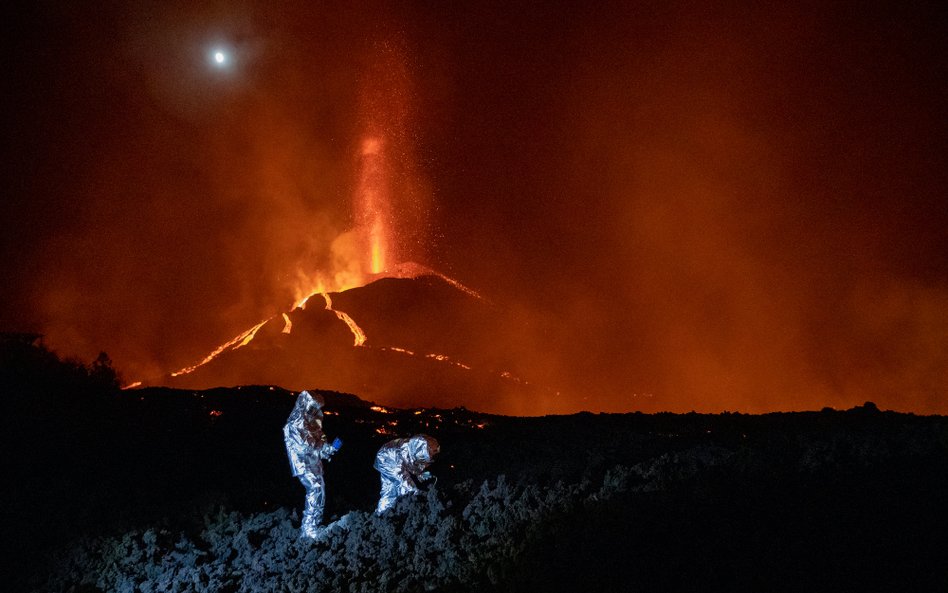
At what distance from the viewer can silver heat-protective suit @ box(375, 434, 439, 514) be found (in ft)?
27.1

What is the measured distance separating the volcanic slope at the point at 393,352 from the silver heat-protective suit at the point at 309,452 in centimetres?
1949

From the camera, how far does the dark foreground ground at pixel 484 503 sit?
538cm

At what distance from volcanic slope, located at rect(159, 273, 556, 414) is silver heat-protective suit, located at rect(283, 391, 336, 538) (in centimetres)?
1949

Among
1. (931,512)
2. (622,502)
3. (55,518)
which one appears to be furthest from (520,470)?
(55,518)

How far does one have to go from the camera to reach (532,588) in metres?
5.60

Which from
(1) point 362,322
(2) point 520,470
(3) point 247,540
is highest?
(1) point 362,322

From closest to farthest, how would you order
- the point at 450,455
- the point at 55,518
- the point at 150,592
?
the point at 150,592, the point at 55,518, the point at 450,455

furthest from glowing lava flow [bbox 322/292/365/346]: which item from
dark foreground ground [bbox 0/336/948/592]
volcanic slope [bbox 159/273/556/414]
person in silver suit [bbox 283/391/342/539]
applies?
person in silver suit [bbox 283/391/342/539]

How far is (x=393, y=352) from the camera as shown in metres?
32.1

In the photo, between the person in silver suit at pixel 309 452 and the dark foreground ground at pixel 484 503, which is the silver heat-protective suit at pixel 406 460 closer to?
the dark foreground ground at pixel 484 503

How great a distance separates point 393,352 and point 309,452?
24.0m

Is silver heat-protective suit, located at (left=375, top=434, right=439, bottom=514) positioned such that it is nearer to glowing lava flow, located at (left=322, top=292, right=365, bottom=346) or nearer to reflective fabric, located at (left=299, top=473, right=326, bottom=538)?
reflective fabric, located at (left=299, top=473, right=326, bottom=538)

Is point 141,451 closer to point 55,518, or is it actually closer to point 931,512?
point 55,518

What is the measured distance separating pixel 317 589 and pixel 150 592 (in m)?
2.06
